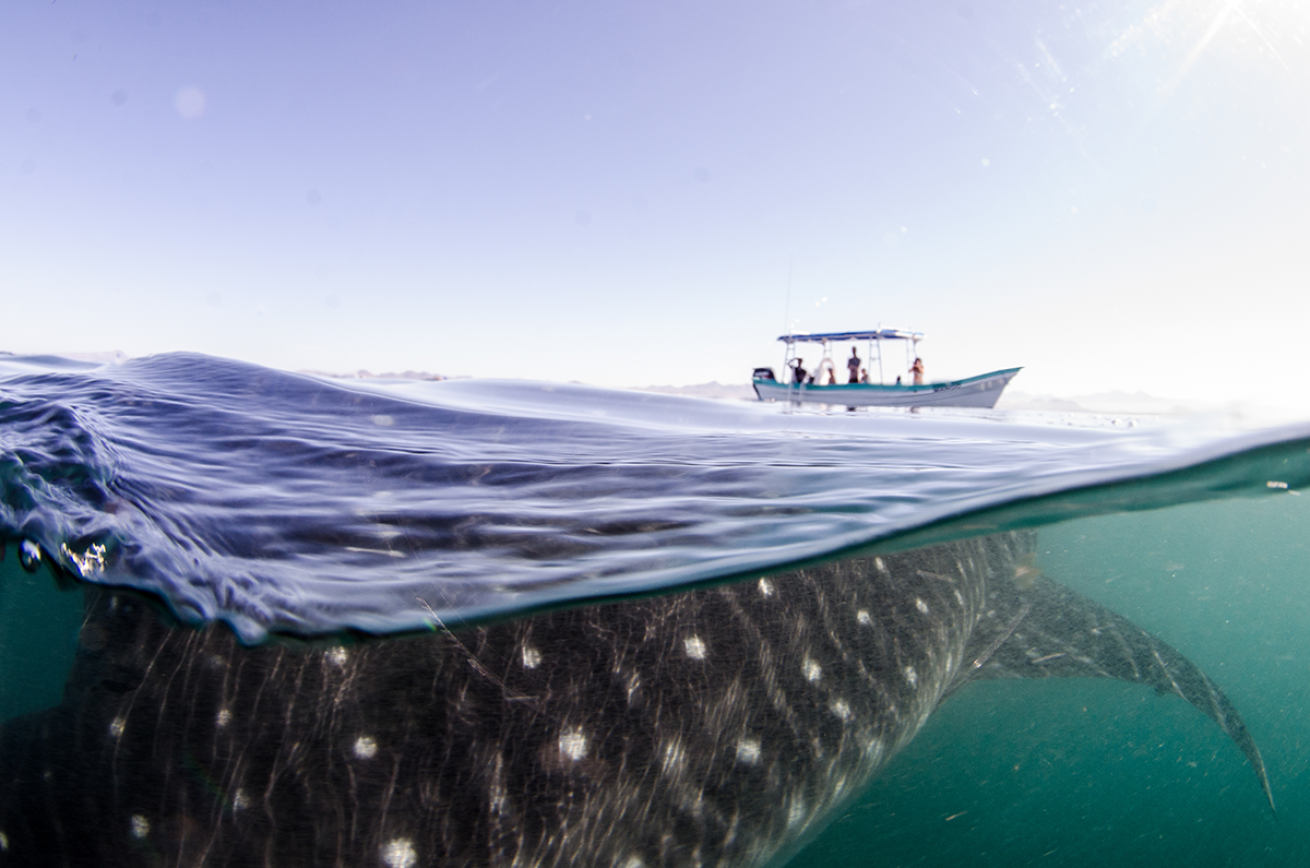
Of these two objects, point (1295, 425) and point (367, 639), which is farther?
point (1295, 425)

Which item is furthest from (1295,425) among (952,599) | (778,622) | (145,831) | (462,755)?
(145,831)

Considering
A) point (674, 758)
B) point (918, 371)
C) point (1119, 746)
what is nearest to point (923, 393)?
point (918, 371)

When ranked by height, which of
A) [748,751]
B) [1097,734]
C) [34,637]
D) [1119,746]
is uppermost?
[748,751]

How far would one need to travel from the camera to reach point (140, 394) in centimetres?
605

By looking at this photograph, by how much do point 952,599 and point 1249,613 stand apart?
119 feet

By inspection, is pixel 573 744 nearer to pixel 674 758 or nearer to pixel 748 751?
pixel 674 758

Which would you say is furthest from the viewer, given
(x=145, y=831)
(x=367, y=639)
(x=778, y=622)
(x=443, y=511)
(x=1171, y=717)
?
(x=1171, y=717)

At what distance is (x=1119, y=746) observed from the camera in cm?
1405

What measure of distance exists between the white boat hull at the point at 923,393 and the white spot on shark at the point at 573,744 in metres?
20.5

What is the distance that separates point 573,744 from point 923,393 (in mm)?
23412

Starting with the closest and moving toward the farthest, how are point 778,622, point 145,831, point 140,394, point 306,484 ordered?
point 145,831 < point 778,622 < point 306,484 < point 140,394

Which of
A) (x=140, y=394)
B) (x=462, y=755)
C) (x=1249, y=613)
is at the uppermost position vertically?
(x=140, y=394)

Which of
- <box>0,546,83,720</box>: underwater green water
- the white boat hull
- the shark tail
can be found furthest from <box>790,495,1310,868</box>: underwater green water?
the white boat hull

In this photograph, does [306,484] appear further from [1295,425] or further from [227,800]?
[1295,425]
